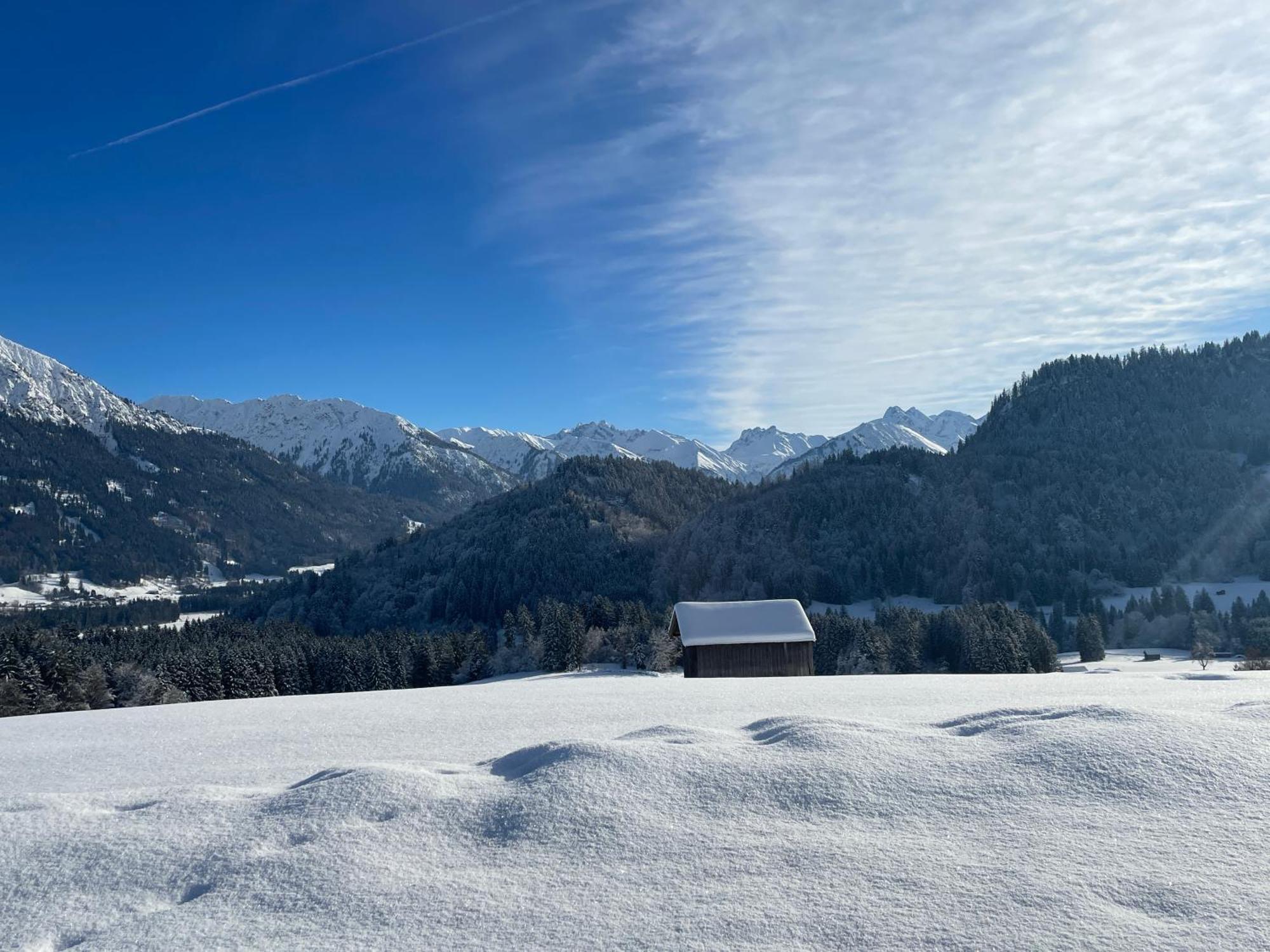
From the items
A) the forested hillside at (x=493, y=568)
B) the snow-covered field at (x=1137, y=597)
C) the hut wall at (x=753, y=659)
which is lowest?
the snow-covered field at (x=1137, y=597)

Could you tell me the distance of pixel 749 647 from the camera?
40531 mm

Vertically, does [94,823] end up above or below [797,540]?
below

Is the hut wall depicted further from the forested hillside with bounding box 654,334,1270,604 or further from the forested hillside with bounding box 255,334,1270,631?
the forested hillside with bounding box 654,334,1270,604

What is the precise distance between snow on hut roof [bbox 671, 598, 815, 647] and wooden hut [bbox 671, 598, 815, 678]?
4cm

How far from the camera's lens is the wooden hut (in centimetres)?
4034

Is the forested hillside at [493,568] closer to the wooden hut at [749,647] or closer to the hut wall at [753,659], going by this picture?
the wooden hut at [749,647]

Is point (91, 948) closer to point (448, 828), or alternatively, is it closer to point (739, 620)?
point (448, 828)

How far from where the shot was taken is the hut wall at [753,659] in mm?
40375

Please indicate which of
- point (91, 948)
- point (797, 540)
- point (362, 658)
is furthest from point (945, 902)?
point (797, 540)

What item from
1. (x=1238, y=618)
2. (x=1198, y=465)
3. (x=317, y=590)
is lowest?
(x=1238, y=618)

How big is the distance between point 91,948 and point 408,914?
2957 mm

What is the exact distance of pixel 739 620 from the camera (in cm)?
4169

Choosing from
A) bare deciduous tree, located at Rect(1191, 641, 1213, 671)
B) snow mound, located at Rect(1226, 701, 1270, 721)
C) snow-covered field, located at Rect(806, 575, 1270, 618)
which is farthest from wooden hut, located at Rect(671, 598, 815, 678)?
snow-covered field, located at Rect(806, 575, 1270, 618)

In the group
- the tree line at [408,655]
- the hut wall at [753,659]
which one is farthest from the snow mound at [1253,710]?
the tree line at [408,655]
